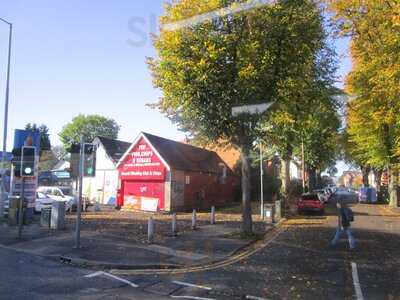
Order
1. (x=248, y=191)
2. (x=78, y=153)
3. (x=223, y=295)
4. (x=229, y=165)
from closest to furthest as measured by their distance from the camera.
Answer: (x=223, y=295)
(x=78, y=153)
(x=248, y=191)
(x=229, y=165)

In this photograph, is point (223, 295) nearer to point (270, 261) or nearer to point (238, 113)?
point (270, 261)

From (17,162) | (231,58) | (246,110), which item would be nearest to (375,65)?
(246,110)

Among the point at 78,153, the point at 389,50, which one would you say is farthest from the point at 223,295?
the point at 389,50

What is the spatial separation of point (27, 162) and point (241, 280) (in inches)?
389

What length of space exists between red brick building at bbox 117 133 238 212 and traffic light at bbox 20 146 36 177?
59.4 ft

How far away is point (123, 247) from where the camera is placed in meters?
14.5

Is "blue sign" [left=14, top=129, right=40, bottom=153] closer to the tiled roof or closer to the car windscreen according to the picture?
the tiled roof

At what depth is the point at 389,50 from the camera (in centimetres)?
2389

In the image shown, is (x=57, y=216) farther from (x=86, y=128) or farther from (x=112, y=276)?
(x=86, y=128)

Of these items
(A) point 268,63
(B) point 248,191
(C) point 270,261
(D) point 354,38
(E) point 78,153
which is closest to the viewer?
(C) point 270,261

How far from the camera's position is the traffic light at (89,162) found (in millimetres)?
14586

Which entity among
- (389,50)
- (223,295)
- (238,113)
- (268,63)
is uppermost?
(389,50)

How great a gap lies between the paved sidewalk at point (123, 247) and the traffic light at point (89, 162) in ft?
7.96

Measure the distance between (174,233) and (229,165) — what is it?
34.8 metres
